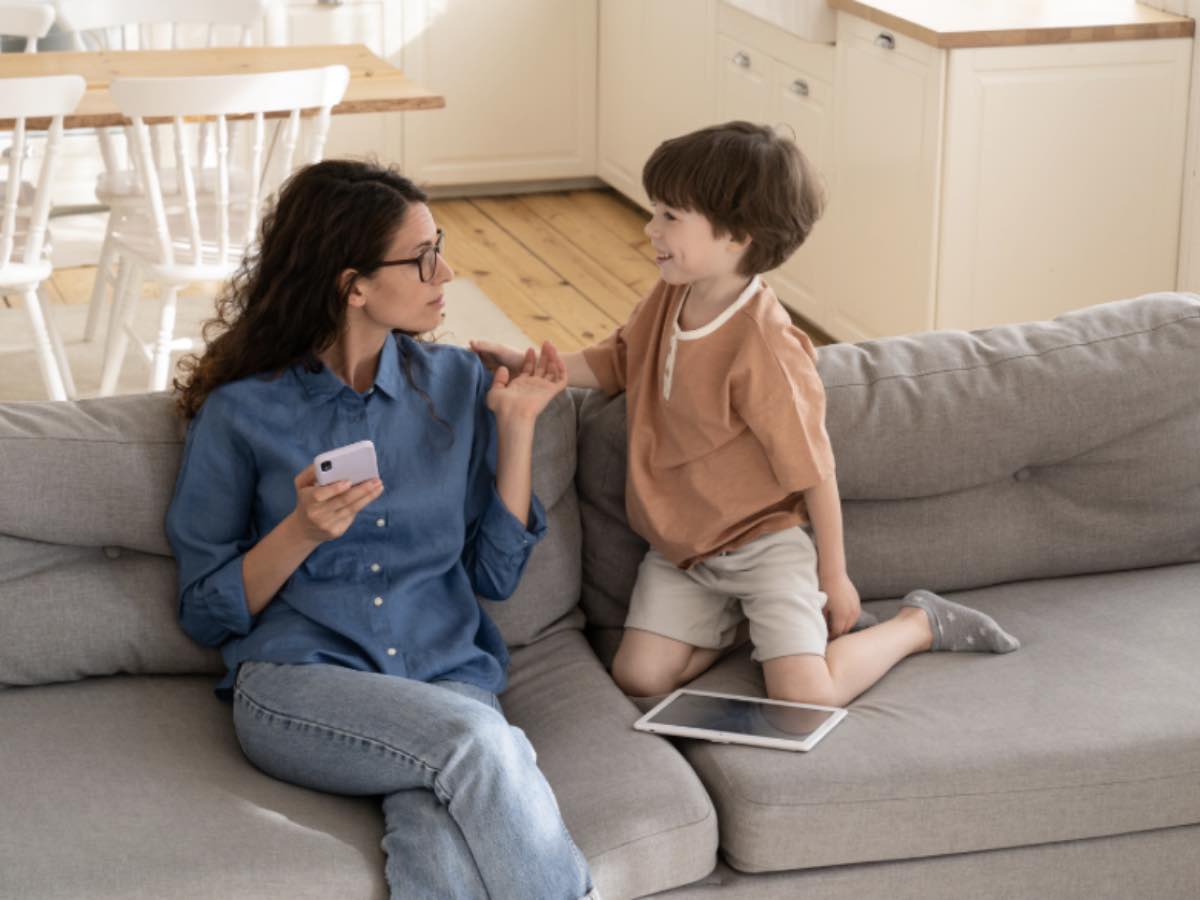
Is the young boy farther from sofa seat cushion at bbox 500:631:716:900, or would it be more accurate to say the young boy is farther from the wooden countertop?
the wooden countertop

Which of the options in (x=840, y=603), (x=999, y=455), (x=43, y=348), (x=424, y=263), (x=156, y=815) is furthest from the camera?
(x=43, y=348)

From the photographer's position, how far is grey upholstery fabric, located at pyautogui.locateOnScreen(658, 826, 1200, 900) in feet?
6.73

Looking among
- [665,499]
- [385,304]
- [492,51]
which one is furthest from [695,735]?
[492,51]

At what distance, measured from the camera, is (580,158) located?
6336 millimetres

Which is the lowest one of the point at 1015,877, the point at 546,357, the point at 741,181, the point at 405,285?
the point at 1015,877

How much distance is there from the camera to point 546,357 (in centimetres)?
225

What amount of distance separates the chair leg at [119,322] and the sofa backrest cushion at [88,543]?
1993mm

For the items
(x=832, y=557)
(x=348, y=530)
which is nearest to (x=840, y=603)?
(x=832, y=557)

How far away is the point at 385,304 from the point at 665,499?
0.47 meters

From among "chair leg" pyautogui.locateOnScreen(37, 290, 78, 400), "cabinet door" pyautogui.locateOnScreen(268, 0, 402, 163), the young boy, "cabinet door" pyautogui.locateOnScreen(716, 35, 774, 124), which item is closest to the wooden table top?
"chair leg" pyautogui.locateOnScreen(37, 290, 78, 400)

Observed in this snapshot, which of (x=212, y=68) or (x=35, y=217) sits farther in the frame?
(x=212, y=68)

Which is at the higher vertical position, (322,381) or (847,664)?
(322,381)

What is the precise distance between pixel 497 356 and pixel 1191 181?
2419 mm

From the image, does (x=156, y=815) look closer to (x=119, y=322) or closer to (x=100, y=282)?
(x=119, y=322)
